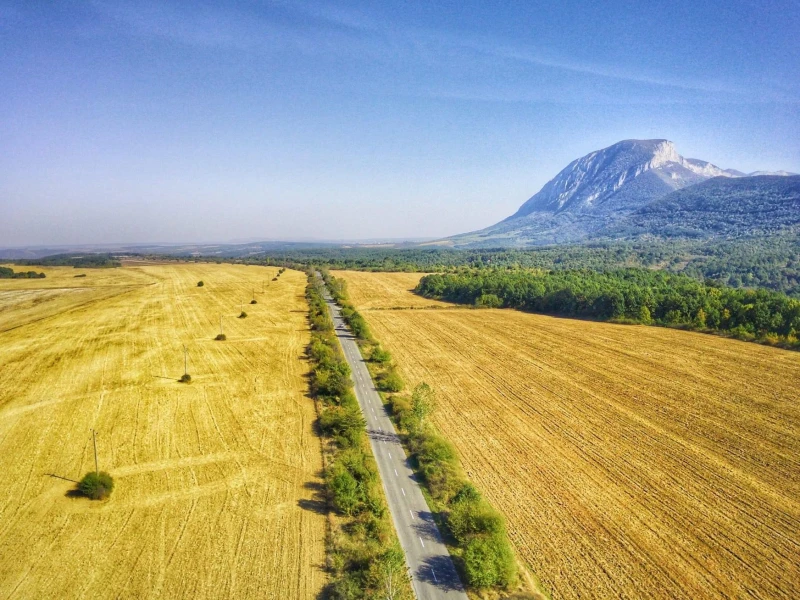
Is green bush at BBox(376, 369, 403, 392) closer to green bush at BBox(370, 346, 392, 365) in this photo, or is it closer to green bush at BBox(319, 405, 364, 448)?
green bush at BBox(370, 346, 392, 365)

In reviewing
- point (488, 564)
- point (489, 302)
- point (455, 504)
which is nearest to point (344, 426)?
point (455, 504)

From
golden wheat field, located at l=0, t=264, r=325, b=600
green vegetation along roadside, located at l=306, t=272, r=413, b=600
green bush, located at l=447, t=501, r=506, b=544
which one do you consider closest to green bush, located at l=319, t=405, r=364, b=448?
green vegetation along roadside, located at l=306, t=272, r=413, b=600

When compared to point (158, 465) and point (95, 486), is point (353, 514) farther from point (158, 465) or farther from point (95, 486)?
point (95, 486)

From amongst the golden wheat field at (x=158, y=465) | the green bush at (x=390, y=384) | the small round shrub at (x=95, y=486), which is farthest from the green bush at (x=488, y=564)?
the green bush at (x=390, y=384)

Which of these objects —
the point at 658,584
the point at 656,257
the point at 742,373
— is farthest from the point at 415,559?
the point at 656,257

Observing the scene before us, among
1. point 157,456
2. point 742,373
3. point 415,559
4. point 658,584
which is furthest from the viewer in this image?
point 742,373

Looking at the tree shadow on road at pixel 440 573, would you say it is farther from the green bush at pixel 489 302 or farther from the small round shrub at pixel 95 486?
the green bush at pixel 489 302

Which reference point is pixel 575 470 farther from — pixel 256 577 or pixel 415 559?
pixel 256 577
